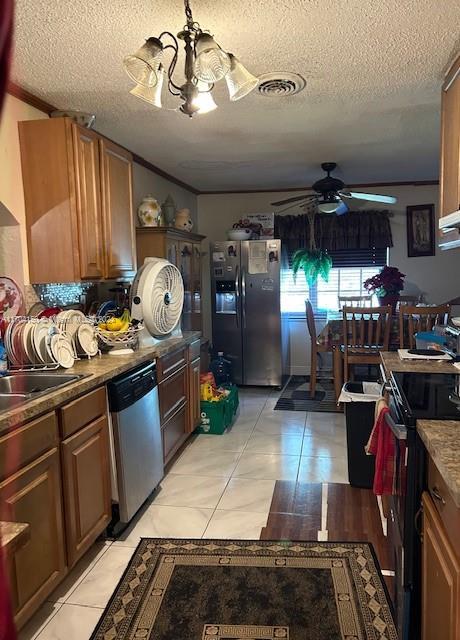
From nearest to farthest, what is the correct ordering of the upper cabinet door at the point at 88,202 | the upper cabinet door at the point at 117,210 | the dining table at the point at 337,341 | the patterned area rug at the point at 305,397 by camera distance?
1. the upper cabinet door at the point at 88,202
2. the upper cabinet door at the point at 117,210
3. the dining table at the point at 337,341
4. the patterned area rug at the point at 305,397

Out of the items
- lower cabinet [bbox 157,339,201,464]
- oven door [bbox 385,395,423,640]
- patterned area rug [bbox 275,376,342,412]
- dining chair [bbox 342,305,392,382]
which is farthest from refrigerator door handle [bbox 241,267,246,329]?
oven door [bbox 385,395,423,640]

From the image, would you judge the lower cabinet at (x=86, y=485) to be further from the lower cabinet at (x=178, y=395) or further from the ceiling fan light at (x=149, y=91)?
the ceiling fan light at (x=149, y=91)

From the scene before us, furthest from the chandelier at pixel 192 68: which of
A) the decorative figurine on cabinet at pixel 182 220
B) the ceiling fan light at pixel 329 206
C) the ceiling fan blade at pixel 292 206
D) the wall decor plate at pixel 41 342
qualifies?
the ceiling fan blade at pixel 292 206

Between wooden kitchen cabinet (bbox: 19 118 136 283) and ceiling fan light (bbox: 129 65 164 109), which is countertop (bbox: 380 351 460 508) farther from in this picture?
wooden kitchen cabinet (bbox: 19 118 136 283)

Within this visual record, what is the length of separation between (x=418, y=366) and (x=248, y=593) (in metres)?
1.29

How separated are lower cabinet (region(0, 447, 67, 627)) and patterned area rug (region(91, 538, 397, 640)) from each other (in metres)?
0.28

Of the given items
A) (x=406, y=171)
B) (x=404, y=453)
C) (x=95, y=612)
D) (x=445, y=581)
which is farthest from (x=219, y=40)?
(x=406, y=171)

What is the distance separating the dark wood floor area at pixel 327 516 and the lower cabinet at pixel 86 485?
0.83 metres

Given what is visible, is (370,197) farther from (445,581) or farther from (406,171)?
(445,581)

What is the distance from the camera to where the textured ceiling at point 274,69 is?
1.87m

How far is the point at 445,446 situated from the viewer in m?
1.27

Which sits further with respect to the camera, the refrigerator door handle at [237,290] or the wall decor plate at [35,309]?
the refrigerator door handle at [237,290]

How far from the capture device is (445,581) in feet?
3.83

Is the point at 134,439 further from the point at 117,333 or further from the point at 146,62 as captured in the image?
the point at 146,62
